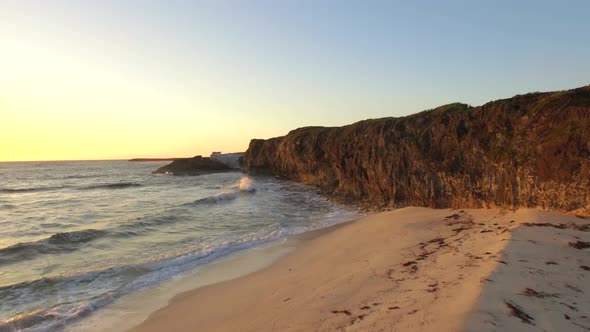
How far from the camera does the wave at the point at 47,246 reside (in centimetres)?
1102

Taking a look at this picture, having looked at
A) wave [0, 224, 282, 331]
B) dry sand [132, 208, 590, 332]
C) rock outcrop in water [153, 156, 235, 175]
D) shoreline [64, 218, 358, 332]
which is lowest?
shoreline [64, 218, 358, 332]

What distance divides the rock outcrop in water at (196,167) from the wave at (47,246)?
1896 inches

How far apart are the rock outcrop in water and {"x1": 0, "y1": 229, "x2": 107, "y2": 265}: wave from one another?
48.1 meters

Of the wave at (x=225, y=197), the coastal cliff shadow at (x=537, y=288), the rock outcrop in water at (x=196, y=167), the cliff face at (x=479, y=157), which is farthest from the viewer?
the rock outcrop in water at (x=196, y=167)

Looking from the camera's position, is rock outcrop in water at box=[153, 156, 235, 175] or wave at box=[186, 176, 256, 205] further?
rock outcrop in water at box=[153, 156, 235, 175]

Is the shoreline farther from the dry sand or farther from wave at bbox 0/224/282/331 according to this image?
the dry sand

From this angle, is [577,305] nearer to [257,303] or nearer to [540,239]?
[540,239]

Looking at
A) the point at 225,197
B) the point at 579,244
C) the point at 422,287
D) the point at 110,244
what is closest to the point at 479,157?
the point at 579,244

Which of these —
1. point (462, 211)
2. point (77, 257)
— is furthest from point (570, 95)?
point (77, 257)

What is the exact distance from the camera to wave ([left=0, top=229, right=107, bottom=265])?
36.2 feet

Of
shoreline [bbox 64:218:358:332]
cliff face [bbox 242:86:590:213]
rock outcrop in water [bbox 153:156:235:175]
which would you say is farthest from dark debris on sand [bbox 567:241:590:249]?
rock outcrop in water [bbox 153:156:235:175]

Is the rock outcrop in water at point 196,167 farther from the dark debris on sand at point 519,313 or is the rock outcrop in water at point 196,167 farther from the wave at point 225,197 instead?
the dark debris on sand at point 519,313

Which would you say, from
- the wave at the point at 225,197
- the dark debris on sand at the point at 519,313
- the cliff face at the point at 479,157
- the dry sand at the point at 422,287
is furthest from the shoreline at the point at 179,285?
the wave at the point at 225,197

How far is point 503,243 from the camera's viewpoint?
22.0 feet
